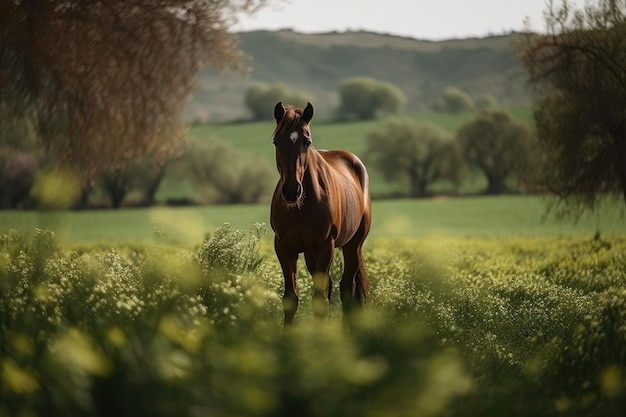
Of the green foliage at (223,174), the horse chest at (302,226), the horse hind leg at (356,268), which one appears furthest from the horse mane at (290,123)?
the green foliage at (223,174)

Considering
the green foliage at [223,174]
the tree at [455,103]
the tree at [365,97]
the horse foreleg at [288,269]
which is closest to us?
the horse foreleg at [288,269]

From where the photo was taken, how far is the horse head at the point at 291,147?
6770mm

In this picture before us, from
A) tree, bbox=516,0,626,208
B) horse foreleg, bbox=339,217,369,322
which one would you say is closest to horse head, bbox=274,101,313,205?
horse foreleg, bbox=339,217,369,322

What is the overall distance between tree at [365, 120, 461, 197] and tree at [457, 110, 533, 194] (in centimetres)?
147

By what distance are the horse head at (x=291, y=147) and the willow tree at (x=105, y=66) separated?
638 centimetres

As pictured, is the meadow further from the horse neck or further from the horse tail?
the horse neck

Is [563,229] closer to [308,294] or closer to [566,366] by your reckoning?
[308,294]

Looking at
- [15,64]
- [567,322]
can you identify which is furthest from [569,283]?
[15,64]

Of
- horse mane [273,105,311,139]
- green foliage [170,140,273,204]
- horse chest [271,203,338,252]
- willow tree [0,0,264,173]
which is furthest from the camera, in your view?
green foliage [170,140,273,204]

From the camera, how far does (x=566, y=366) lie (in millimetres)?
5668

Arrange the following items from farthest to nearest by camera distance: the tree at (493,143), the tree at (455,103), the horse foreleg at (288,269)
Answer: the tree at (455,103) → the tree at (493,143) → the horse foreleg at (288,269)

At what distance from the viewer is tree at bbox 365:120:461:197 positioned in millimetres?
65188

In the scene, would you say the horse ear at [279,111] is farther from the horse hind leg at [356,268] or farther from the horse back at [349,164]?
the horse hind leg at [356,268]

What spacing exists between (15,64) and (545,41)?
38.2 ft
